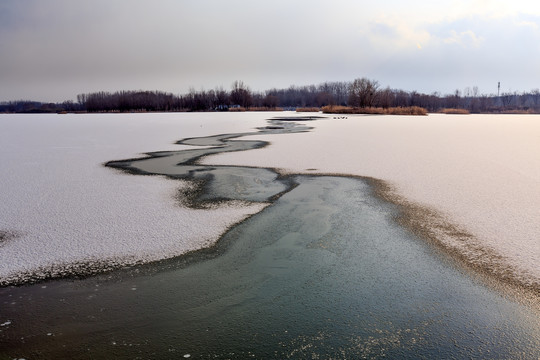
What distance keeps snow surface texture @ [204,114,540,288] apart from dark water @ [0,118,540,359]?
2.87ft

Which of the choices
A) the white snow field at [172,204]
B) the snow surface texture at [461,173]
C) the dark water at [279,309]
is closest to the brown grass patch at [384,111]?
the snow surface texture at [461,173]

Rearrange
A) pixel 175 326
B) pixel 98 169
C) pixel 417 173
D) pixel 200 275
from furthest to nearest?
pixel 98 169
pixel 417 173
pixel 200 275
pixel 175 326

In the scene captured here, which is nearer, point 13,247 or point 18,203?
point 13,247

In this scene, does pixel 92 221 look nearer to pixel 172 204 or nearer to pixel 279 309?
pixel 172 204

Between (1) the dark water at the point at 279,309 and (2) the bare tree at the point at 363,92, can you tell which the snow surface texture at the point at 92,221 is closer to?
(1) the dark water at the point at 279,309

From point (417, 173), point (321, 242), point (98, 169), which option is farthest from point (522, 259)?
point (98, 169)

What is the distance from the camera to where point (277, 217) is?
212 inches

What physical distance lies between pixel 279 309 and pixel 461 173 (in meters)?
6.76

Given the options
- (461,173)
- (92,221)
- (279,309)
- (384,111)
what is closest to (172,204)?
(92,221)

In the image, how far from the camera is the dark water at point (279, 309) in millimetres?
2516

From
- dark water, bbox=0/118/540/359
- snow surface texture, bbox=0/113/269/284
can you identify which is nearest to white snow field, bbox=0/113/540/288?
snow surface texture, bbox=0/113/269/284

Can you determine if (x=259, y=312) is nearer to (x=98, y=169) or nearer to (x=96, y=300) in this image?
(x=96, y=300)

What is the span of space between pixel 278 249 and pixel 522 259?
252 cm

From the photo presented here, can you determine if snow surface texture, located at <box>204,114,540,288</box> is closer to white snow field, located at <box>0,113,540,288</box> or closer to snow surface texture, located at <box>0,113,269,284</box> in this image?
white snow field, located at <box>0,113,540,288</box>
